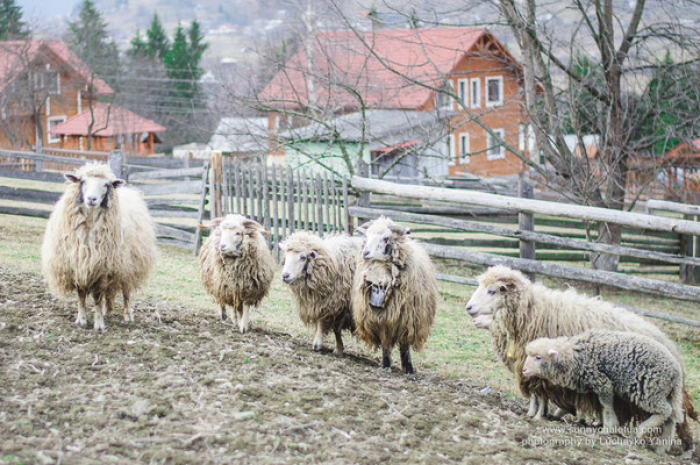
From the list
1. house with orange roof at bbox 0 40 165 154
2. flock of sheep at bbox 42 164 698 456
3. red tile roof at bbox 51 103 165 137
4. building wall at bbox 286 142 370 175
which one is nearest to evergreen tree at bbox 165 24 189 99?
house with orange roof at bbox 0 40 165 154

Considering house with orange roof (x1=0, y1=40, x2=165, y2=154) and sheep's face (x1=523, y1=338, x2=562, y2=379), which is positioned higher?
house with orange roof (x1=0, y1=40, x2=165, y2=154)

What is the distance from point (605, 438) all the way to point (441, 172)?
29.0 meters

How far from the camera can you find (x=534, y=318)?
239 inches

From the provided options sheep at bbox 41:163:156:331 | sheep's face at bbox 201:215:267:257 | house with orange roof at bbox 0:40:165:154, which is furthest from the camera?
house with orange roof at bbox 0:40:165:154

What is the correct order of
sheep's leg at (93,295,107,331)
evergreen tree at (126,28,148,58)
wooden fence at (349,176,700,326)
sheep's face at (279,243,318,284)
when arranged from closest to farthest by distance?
sheep's leg at (93,295,107,331), sheep's face at (279,243,318,284), wooden fence at (349,176,700,326), evergreen tree at (126,28,148,58)

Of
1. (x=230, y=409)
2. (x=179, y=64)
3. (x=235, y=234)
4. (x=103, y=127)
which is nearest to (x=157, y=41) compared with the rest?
(x=179, y=64)

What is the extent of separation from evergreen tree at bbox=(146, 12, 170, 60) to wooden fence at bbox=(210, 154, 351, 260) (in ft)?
163

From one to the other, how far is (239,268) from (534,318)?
339cm

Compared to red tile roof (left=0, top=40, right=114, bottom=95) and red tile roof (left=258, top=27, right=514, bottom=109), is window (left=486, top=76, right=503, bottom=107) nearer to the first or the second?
red tile roof (left=258, top=27, right=514, bottom=109)

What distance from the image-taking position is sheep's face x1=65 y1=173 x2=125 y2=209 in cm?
669

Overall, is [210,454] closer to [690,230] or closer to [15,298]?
[15,298]

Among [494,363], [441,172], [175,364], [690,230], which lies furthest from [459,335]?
[441,172]

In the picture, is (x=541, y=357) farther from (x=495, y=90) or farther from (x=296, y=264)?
(x=495, y=90)

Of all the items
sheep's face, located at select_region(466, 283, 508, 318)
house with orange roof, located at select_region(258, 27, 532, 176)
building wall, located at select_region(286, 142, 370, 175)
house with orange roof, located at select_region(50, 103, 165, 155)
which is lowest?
sheep's face, located at select_region(466, 283, 508, 318)
